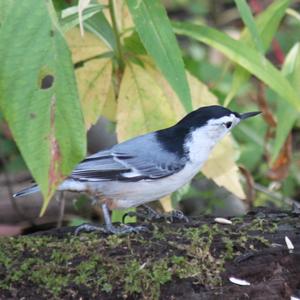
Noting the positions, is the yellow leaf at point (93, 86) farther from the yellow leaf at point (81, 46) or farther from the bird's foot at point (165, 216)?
the bird's foot at point (165, 216)

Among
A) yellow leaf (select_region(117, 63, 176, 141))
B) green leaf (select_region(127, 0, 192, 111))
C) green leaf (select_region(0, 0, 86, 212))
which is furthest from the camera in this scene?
yellow leaf (select_region(117, 63, 176, 141))

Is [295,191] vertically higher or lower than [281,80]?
lower

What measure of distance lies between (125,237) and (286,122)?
101 cm

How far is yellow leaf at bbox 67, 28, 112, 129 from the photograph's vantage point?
11.5ft

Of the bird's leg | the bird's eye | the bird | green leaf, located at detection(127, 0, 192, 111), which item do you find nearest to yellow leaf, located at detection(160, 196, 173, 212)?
the bird

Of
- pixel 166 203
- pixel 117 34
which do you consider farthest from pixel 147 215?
pixel 117 34

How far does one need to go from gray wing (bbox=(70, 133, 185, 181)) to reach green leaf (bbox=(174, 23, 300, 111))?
1.42ft

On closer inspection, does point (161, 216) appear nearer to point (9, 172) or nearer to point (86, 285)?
point (86, 285)

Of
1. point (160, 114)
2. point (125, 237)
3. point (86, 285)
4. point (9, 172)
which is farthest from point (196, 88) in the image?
point (9, 172)

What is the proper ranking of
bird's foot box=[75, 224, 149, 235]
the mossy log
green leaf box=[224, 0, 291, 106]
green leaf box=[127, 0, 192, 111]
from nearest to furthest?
the mossy log, green leaf box=[127, 0, 192, 111], bird's foot box=[75, 224, 149, 235], green leaf box=[224, 0, 291, 106]

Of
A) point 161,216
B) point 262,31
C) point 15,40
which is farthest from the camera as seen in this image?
point 262,31

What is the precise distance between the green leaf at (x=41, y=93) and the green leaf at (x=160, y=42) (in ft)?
1.75

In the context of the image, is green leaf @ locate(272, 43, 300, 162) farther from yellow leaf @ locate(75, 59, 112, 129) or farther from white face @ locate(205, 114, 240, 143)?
yellow leaf @ locate(75, 59, 112, 129)

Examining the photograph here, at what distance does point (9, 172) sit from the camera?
5.58 meters
